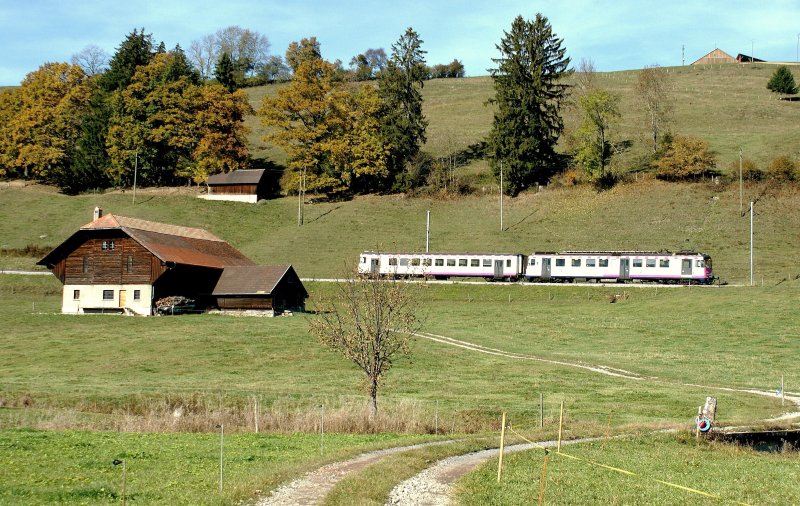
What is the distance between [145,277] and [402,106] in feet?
169

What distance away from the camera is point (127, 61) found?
112 m

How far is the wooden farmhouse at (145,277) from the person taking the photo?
62.7m

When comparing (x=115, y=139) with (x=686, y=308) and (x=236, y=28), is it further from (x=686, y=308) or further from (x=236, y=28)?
(x=236, y=28)

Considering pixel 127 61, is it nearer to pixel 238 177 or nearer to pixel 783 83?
pixel 238 177

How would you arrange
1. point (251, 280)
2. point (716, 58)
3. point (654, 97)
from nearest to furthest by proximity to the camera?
point (251, 280)
point (654, 97)
point (716, 58)

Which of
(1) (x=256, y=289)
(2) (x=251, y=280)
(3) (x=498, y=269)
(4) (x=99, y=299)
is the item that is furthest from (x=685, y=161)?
(4) (x=99, y=299)

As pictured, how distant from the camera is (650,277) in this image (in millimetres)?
73000

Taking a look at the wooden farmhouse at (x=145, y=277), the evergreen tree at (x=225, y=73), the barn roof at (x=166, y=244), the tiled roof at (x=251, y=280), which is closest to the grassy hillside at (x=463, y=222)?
the barn roof at (x=166, y=244)

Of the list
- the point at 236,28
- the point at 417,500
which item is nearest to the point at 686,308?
the point at 417,500

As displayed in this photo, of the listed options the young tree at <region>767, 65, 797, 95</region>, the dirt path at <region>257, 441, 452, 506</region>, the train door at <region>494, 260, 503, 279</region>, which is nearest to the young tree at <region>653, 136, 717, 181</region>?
the train door at <region>494, 260, 503, 279</region>

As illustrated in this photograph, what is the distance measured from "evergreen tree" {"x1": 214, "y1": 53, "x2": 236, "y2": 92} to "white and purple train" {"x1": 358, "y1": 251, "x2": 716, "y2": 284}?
49.6m

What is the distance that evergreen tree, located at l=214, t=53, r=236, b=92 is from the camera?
116688 millimetres

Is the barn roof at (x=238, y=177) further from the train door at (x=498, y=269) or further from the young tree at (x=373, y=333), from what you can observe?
the young tree at (x=373, y=333)

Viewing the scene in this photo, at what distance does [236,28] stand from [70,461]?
183 meters
